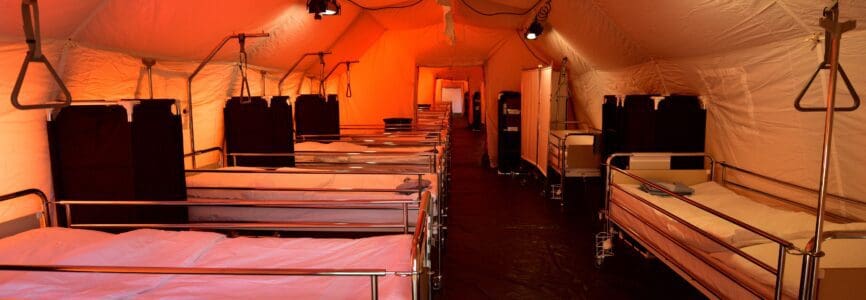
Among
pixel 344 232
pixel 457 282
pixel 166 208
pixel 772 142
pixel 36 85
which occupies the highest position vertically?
pixel 36 85

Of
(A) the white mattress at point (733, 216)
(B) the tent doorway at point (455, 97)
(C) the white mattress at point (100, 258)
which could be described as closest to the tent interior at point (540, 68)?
(A) the white mattress at point (733, 216)

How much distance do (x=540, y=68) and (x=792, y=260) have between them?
4.93m

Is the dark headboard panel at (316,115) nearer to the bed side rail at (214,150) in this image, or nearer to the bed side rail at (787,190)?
the bed side rail at (214,150)

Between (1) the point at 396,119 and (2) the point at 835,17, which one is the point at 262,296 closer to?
(2) the point at 835,17

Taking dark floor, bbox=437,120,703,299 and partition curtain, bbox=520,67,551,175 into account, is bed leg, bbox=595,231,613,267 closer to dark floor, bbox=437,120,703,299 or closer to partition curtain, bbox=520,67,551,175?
dark floor, bbox=437,120,703,299

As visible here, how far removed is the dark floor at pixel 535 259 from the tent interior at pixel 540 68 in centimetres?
109

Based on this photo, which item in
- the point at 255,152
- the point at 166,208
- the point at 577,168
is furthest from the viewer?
the point at 577,168

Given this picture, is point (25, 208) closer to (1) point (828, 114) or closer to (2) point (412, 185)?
(2) point (412, 185)

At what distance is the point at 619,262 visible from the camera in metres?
4.68

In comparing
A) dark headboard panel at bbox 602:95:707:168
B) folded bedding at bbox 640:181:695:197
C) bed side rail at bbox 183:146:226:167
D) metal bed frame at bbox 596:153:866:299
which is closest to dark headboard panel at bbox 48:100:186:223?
bed side rail at bbox 183:146:226:167

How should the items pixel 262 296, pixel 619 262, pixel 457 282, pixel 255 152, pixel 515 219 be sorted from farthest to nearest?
pixel 515 219, pixel 255 152, pixel 619 262, pixel 457 282, pixel 262 296

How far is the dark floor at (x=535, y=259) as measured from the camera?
13.3 ft

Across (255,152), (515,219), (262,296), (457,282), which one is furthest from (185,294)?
(515,219)

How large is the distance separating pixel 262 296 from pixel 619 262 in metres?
3.50
